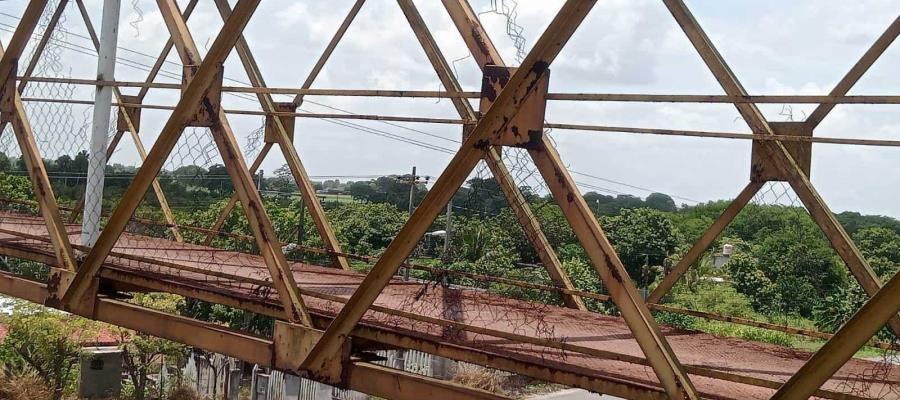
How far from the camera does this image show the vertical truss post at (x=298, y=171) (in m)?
6.41

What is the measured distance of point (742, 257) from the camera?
30.7 meters

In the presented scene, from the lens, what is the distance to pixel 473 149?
3.28 metres

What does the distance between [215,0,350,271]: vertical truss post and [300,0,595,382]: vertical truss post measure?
2785 millimetres

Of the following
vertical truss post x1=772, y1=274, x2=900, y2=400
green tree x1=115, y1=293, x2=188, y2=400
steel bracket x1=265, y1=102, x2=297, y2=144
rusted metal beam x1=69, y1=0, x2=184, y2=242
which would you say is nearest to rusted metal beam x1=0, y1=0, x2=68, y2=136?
rusted metal beam x1=69, y1=0, x2=184, y2=242

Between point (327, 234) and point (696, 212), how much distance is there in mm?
40890

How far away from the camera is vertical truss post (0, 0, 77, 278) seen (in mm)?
5289

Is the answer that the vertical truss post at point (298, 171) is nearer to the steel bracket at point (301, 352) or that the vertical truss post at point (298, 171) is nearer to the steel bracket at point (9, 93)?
the steel bracket at point (9, 93)

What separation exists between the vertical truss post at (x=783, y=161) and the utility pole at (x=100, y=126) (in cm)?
426

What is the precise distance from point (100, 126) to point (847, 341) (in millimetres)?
5579

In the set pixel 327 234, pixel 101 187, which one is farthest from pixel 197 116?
pixel 327 234

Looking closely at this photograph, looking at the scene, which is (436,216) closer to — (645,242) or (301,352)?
(301,352)

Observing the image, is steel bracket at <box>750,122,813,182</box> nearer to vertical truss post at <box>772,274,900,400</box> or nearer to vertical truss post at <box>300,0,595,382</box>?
vertical truss post at <box>300,0,595,382</box>

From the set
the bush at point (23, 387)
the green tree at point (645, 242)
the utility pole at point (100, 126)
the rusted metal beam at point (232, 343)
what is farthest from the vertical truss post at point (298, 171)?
the green tree at point (645, 242)

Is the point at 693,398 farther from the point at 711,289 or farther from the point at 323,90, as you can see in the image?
the point at 711,289
